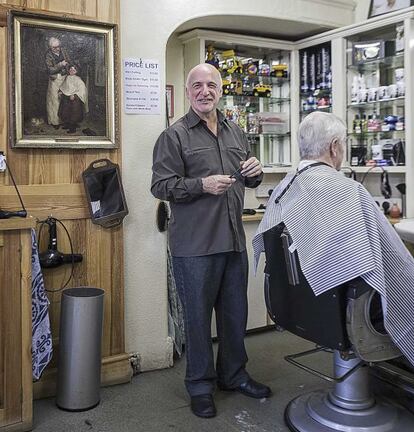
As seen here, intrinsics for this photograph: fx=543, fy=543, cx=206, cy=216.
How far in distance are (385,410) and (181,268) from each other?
1.06m

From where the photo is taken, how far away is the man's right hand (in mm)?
2332

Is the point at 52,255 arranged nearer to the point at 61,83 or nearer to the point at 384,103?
the point at 61,83

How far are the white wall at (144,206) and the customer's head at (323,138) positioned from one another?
100 centimetres

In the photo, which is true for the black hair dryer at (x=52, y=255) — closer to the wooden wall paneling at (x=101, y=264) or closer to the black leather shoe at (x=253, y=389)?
the wooden wall paneling at (x=101, y=264)

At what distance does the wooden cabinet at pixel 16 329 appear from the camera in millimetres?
2242

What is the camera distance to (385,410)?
7.49 feet

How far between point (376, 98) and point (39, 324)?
2.46m

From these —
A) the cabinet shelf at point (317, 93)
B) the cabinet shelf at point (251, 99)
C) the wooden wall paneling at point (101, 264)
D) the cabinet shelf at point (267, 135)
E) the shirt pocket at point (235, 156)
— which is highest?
the cabinet shelf at point (317, 93)

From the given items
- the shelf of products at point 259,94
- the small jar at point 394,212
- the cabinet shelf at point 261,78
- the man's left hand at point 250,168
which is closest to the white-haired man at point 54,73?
the man's left hand at point 250,168

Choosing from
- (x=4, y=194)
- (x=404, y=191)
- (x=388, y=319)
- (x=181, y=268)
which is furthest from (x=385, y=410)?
(x=4, y=194)

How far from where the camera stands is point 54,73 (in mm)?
2576

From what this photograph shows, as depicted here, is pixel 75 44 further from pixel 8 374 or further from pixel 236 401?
pixel 236 401

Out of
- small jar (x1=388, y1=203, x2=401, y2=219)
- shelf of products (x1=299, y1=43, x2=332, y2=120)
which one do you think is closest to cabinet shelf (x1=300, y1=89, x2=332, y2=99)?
shelf of products (x1=299, y1=43, x2=332, y2=120)

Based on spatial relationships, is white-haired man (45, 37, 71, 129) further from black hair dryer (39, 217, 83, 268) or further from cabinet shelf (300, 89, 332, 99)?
cabinet shelf (300, 89, 332, 99)
